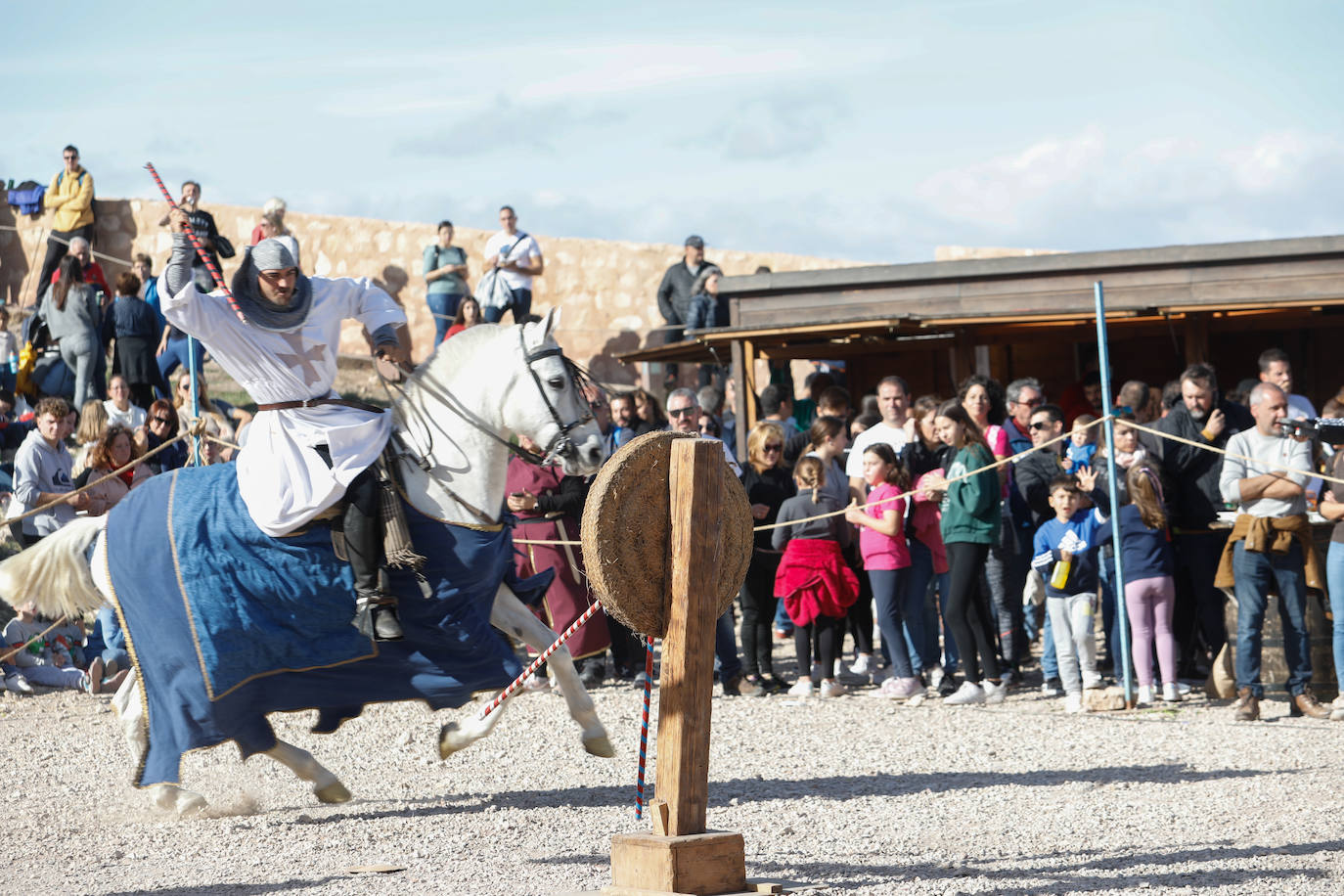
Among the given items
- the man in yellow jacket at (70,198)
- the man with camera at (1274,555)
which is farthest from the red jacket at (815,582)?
the man in yellow jacket at (70,198)

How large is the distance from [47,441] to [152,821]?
15.2ft

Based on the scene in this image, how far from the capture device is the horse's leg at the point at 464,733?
673 cm

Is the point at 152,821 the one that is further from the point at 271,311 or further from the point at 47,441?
the point at 47,441

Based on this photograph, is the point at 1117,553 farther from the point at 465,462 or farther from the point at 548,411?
the point at 465,462

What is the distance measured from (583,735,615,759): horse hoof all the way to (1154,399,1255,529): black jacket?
418 cm

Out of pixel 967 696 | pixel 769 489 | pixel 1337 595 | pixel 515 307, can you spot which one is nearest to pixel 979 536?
pixel 967 696

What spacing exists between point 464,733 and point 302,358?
5.96 feet

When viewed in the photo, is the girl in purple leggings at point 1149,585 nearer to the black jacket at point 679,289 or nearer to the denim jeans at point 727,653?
the denim jeans at point 727,653

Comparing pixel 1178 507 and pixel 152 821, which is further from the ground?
pixel 1178 507

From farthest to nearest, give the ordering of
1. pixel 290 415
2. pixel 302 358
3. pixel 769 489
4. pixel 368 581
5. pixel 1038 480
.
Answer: pixel 769 489 → pixel 1038 480 → pixel 302 358 → pixel 290 415 → pixel 368 581

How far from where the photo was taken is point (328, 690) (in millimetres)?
6559

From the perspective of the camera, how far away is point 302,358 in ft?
21.1

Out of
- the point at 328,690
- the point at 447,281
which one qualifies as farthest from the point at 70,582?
the point at 447,281

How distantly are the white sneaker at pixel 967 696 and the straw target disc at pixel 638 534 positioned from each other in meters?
5.19
